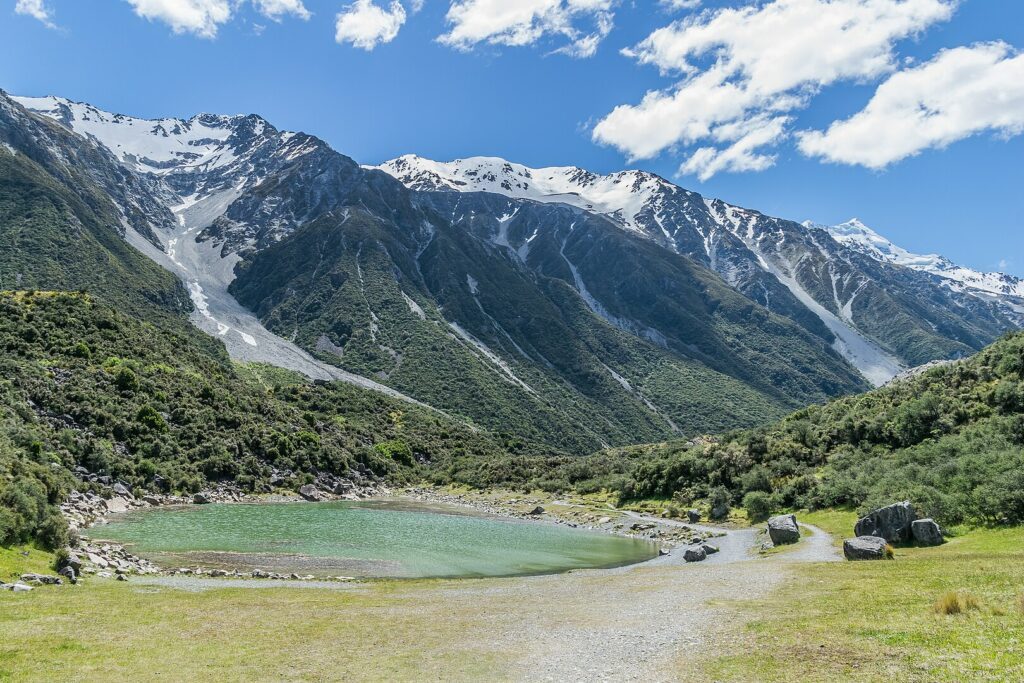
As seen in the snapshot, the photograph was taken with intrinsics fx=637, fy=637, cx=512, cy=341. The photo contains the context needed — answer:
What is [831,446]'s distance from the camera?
206 ft

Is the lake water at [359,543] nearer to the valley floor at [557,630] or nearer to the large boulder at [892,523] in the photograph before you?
the valley floor at [557,630]

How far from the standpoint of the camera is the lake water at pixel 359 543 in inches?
1483

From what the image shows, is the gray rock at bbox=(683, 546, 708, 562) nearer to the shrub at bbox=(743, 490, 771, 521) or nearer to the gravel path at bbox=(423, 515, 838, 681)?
the gravel path at bbox=(423, 515, 838, 681)

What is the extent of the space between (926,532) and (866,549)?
15.8ft

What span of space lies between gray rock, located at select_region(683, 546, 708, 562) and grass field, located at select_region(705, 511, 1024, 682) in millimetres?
14281

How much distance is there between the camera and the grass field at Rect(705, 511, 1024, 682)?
42.3 feet

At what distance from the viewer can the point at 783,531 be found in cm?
3953

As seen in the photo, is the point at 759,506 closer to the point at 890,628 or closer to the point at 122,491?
the point at 890,628

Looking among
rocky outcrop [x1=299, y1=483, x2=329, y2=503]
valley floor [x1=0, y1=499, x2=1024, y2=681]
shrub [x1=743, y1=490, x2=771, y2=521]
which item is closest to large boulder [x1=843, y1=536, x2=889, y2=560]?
valley floor [x1=0, y1=499, x2=1024, y2=681]

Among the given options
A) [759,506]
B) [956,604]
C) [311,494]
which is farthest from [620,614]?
[311,494]

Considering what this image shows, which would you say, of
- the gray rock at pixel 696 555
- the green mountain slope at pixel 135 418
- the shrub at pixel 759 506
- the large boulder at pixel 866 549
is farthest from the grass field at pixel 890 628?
the green mountain slope at pixel 135 418

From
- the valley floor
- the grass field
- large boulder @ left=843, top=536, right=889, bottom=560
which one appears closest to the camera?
the grass field

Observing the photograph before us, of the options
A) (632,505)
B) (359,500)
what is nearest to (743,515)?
(632,505)

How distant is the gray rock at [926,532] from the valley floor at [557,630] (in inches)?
119
